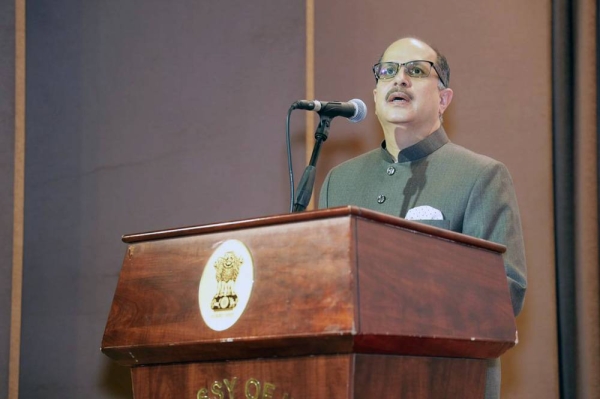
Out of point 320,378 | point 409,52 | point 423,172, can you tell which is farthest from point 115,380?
point 320,378

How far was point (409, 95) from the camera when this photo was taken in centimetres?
217

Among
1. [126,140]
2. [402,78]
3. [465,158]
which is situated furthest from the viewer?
[126,140]

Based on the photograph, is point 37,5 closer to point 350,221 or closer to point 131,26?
point 131,26

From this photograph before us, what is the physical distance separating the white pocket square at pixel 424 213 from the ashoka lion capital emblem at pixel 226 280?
658 millimetres

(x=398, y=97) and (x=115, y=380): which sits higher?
(x=398, y=97)

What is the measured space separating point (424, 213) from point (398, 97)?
35cm

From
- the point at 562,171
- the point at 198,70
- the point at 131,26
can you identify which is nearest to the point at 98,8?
the point at 131,26

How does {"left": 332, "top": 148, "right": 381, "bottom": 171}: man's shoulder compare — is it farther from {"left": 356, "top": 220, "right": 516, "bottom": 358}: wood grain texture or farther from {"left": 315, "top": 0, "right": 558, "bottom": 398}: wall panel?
{"left": 356, "top": 220, "right": 516, "bottom": 358}: wood grain texture

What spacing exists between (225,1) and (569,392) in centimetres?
171

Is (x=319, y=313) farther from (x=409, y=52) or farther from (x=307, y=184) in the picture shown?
(x=409, y=52)

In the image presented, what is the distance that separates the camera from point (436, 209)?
1.97 meters

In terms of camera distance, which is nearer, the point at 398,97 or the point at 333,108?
the point at 333,108

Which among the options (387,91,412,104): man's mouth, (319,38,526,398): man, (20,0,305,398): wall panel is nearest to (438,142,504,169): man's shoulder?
(319,38,526,398): man

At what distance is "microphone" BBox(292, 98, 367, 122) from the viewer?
74.9 inches
